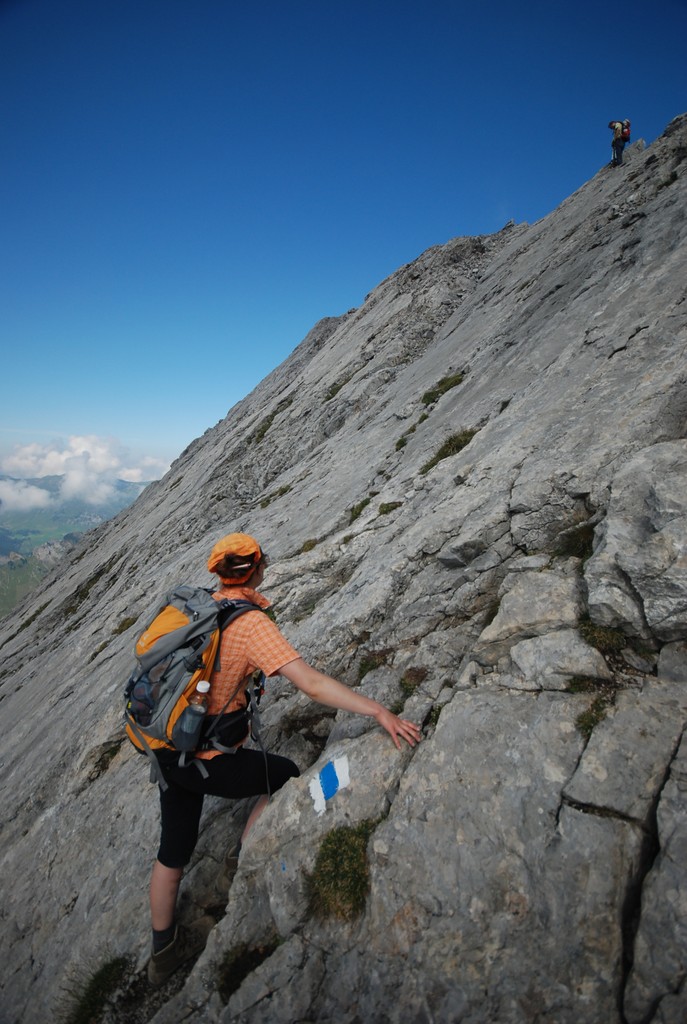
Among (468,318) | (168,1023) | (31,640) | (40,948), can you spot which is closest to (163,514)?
(31,640)

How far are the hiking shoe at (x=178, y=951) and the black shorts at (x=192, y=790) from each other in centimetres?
116

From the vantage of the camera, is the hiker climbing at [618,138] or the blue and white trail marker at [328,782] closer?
the blue and white trail marker at [328,782]

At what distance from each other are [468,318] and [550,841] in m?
28.2

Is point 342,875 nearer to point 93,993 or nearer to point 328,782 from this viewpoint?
point 328,782

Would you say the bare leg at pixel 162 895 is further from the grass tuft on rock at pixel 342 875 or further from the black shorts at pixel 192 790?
the grass tuft on rock at pixel 342 875

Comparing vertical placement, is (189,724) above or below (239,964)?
above

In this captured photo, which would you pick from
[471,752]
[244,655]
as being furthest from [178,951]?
[471,752]

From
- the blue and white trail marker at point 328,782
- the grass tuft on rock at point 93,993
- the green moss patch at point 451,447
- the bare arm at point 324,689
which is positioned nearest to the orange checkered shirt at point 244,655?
the bare arm at point 324,689

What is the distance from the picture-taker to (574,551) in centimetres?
758

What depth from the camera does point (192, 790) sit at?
18.6ft

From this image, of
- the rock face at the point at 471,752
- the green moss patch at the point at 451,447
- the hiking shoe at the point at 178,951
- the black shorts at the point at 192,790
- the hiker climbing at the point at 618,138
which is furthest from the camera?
the hiker climbing at the point at 618,138

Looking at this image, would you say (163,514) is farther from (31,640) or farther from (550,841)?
(550,841)

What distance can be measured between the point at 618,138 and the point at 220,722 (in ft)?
138

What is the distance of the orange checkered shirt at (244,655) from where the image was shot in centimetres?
514
